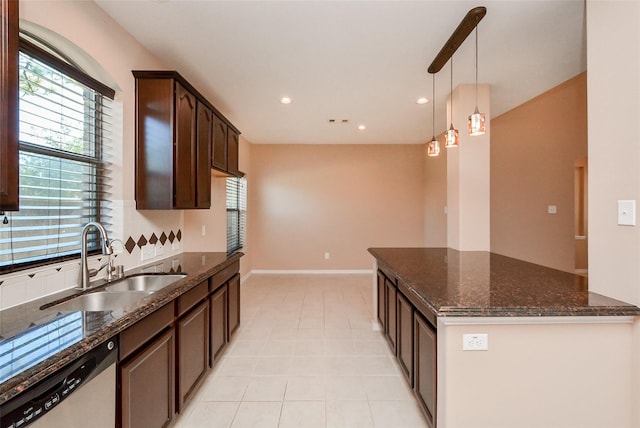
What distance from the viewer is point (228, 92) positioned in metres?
3.35

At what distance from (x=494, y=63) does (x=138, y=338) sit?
345 cm

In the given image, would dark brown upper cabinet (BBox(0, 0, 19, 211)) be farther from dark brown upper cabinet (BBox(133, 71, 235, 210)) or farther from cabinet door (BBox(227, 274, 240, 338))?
cabinet door (BBox(227, 274, 240, 338))

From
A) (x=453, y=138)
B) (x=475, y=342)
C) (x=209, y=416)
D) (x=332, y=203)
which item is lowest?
(x=209, y=416)

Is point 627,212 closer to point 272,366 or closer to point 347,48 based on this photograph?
point 347,48

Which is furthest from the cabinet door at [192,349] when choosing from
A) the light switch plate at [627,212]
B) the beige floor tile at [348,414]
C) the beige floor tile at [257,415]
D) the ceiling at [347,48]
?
the light switch plate at [627,212]

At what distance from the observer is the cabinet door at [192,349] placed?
6.05 feet

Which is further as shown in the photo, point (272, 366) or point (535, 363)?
point (272, 366)

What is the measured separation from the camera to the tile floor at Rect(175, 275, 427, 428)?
1.96 m

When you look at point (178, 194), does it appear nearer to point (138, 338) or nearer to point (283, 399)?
point (138, 338)

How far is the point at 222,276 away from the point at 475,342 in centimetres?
198

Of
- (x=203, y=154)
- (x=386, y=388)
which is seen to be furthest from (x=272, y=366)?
(x=203, y=154)

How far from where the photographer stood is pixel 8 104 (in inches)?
39.3

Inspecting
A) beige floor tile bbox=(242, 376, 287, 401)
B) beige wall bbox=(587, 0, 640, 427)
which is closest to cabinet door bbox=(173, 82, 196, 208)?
beige floor tile bbox=(242, 376, 287, 401)

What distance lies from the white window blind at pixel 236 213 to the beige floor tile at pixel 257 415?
114 inches
